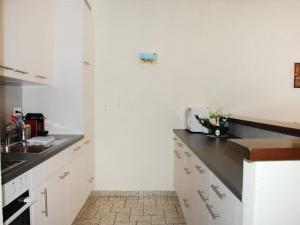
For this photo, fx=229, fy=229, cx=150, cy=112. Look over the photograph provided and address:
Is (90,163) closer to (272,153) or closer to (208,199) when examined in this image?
(208,199)

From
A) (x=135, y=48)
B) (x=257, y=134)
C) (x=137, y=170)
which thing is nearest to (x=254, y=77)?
(x=257, y=134)

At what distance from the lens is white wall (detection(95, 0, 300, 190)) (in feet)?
9.71

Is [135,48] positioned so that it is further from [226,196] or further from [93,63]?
[226,196]

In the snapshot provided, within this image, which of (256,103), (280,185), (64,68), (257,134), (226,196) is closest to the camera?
(280,185)

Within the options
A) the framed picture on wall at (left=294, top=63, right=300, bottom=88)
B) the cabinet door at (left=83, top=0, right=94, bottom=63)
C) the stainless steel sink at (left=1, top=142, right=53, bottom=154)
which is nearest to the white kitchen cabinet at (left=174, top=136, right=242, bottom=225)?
the stainless steel sink at (left=1, top=142, right=53, bottom=154)

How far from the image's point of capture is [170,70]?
3.01m

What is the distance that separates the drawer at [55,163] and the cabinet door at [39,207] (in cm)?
12

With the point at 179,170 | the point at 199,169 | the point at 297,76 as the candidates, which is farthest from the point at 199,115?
the point at 297,76

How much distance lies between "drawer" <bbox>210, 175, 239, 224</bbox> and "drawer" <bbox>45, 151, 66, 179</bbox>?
1099mm

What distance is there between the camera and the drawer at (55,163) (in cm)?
159

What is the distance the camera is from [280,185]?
81 cm

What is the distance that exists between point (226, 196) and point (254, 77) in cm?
242

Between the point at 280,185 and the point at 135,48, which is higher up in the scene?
the point at 135,48

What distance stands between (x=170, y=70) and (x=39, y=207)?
216 centimetres
